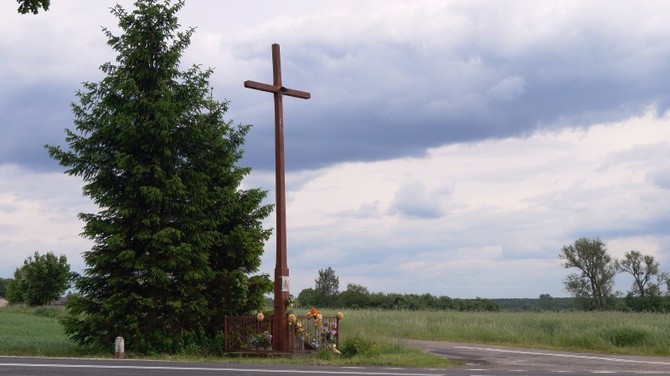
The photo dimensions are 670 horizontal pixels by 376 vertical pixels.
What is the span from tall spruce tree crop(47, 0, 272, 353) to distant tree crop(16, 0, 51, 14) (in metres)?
13.0

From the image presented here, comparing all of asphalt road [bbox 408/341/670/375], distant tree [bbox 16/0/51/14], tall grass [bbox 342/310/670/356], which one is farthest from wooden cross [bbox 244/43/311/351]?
distant tree [bbox 16/0/51/14]

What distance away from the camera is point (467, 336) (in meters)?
33.3

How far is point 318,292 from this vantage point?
114 m

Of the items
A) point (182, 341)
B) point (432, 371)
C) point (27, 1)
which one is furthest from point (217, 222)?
point (27, 1)

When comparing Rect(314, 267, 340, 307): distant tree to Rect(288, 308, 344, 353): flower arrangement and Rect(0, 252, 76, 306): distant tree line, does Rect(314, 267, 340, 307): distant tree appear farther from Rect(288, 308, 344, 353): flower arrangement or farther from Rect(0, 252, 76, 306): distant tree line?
Rect(288, 308, 344, 353): flower arrangement

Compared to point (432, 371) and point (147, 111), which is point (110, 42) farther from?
point (432, 371)

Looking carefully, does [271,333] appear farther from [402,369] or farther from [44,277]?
[44,277]

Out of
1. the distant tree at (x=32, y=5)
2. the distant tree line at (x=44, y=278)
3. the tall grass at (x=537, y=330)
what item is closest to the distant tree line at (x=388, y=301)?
the distant tree line at (x=44, y=278)

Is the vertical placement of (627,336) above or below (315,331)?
below

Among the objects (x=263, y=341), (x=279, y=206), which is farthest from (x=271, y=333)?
(x=279, y=206)

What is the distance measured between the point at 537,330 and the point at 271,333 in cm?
1388

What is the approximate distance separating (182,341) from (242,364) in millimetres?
4681

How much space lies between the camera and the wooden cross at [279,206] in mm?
22469

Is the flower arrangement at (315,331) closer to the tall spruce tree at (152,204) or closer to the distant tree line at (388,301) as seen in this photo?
the tall spruce tree at (152,204)
